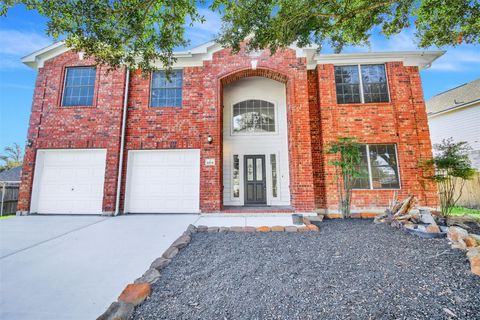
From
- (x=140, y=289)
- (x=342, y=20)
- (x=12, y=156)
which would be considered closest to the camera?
(x=140, y=289)

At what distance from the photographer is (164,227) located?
4750mm

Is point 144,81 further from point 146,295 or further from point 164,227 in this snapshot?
point 146,295

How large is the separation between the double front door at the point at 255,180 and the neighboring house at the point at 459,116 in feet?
35.7

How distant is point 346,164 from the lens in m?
5.91

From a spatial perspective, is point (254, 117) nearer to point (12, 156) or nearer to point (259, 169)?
point (259, 169)

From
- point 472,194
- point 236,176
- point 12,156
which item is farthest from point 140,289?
point 12,156

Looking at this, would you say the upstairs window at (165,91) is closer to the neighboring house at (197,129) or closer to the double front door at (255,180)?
the neighboring house at (197,129)

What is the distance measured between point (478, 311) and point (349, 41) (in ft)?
18.1

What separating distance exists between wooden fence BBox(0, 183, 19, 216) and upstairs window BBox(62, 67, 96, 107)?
5.61 meters

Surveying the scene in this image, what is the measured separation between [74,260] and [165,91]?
585 centimetres

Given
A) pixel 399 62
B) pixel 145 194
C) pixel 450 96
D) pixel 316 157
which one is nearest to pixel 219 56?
pixel 316 157

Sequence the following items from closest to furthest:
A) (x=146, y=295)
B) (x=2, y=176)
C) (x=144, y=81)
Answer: (x=146, y=295) < (x=144, y=81) < (x=2, y=176)

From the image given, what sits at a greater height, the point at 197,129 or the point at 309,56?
the point at 309,56

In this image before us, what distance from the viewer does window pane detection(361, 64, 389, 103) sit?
707 centimetres
